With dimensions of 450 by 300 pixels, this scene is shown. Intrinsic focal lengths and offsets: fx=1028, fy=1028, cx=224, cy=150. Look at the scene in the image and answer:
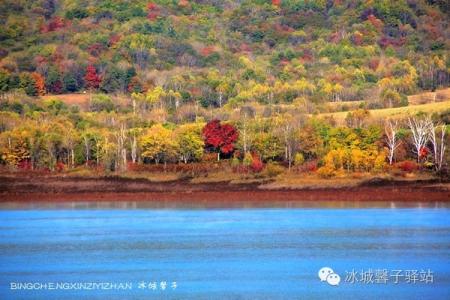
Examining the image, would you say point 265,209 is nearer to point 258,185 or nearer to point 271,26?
point 258,185

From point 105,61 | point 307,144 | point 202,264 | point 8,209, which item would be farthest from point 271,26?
point 202,264

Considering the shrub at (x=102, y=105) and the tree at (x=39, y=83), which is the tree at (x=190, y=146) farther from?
the tree at (x=39, y=83)

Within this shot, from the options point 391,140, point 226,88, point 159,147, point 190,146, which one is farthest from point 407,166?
point 226,88

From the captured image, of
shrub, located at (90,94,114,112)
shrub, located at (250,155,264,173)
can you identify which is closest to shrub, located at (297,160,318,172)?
shrub, located at (250,155,264,173)

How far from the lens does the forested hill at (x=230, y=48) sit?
103 meters

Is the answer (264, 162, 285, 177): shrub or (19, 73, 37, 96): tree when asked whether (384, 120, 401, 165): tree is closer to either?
(264, 162, 285, 177): shrub

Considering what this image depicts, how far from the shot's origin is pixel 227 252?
36.3 meters

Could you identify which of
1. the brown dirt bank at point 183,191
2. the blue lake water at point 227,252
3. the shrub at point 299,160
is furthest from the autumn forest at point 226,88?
the blue lake water at point 227,252

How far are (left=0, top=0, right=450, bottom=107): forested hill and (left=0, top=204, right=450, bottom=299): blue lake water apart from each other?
43.7 meters

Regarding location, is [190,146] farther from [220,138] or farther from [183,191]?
[183,191]

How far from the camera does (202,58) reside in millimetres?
124000

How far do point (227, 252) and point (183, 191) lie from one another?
22.6 meters

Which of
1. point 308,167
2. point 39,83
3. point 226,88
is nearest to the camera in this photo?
point 308,167

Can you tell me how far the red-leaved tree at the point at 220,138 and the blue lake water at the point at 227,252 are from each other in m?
16.7
